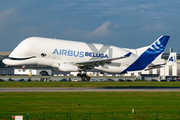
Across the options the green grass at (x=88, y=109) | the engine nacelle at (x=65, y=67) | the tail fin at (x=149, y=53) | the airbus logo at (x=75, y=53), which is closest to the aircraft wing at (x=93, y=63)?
the engine nacelle at (x=65, y=67)

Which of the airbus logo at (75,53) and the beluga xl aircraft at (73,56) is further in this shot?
the airbus logo at (75,53)

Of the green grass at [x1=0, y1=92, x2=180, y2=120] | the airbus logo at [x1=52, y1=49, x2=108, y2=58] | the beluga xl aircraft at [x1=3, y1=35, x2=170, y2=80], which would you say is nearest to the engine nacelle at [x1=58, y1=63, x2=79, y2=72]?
the beluga xl aircraft at [x1=3, y1=35, x2=170, y2=80]

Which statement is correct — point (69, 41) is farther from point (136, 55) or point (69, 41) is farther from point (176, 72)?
point (176, 72)

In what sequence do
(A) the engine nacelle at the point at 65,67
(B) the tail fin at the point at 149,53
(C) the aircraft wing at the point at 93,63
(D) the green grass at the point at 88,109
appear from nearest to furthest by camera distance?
(D) the green grass at the point at 88,109, (A) the engine nacelle at the point at 65,67, (C) the aircraft wing at the point at 93,63, (B) the tail fin at the point at 149,53

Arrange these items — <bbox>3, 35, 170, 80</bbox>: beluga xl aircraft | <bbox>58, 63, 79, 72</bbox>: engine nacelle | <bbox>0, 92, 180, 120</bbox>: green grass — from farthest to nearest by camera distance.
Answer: <bbox>58, 63, 79, 72</bbox>: engine nacelle → <bbox>3, 35, 170, 80</bbox>: beluga xl aircraft → <bbox>0, 92, 180, 120</bbox>: green grass

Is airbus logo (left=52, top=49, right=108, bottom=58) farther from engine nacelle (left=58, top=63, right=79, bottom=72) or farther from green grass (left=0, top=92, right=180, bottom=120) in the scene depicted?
green grass (left=0, top=92, right=180, bottom=120)

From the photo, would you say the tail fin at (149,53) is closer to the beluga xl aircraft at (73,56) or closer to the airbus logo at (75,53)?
the beluga xl aircraft at (73,56)

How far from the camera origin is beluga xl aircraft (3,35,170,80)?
2130 inches

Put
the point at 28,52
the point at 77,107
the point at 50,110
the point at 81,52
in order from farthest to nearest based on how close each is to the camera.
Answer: the point at 81,52 → the point at 28,52 → the point at 77,107 → the point at 50,110

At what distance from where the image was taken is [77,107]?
2733 cm

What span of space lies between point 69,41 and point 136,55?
15.4m

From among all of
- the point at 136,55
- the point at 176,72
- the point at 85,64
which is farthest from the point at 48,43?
the point at 176,72

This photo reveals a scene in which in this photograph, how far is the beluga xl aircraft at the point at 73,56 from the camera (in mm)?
54094

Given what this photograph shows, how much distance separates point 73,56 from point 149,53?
17753 mm
